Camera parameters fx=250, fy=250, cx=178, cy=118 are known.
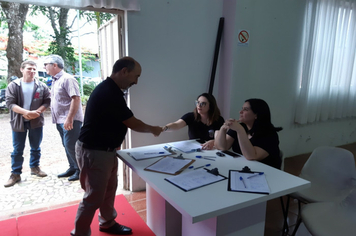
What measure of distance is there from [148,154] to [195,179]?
1.92ft

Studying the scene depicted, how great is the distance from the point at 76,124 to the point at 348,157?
2696 mm

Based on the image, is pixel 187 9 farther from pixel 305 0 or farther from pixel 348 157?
pixel 348 157

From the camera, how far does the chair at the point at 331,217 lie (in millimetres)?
1447

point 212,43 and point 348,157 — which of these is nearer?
point 348,157

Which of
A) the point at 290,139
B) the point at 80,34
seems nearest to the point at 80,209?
the point at 290,139

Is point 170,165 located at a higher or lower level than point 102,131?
lower

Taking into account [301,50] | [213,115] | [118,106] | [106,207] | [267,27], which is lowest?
[106,207]

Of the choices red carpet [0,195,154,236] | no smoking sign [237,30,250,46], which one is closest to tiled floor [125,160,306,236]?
red carpet [0,195,154,236]

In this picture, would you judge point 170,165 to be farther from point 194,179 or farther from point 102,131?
point 102,131

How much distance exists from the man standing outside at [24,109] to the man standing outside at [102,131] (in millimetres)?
1614

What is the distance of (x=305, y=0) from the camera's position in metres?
3.51

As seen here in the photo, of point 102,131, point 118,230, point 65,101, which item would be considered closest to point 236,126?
point 102,131

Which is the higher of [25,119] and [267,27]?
[267,27]

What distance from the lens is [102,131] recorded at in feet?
5.51
